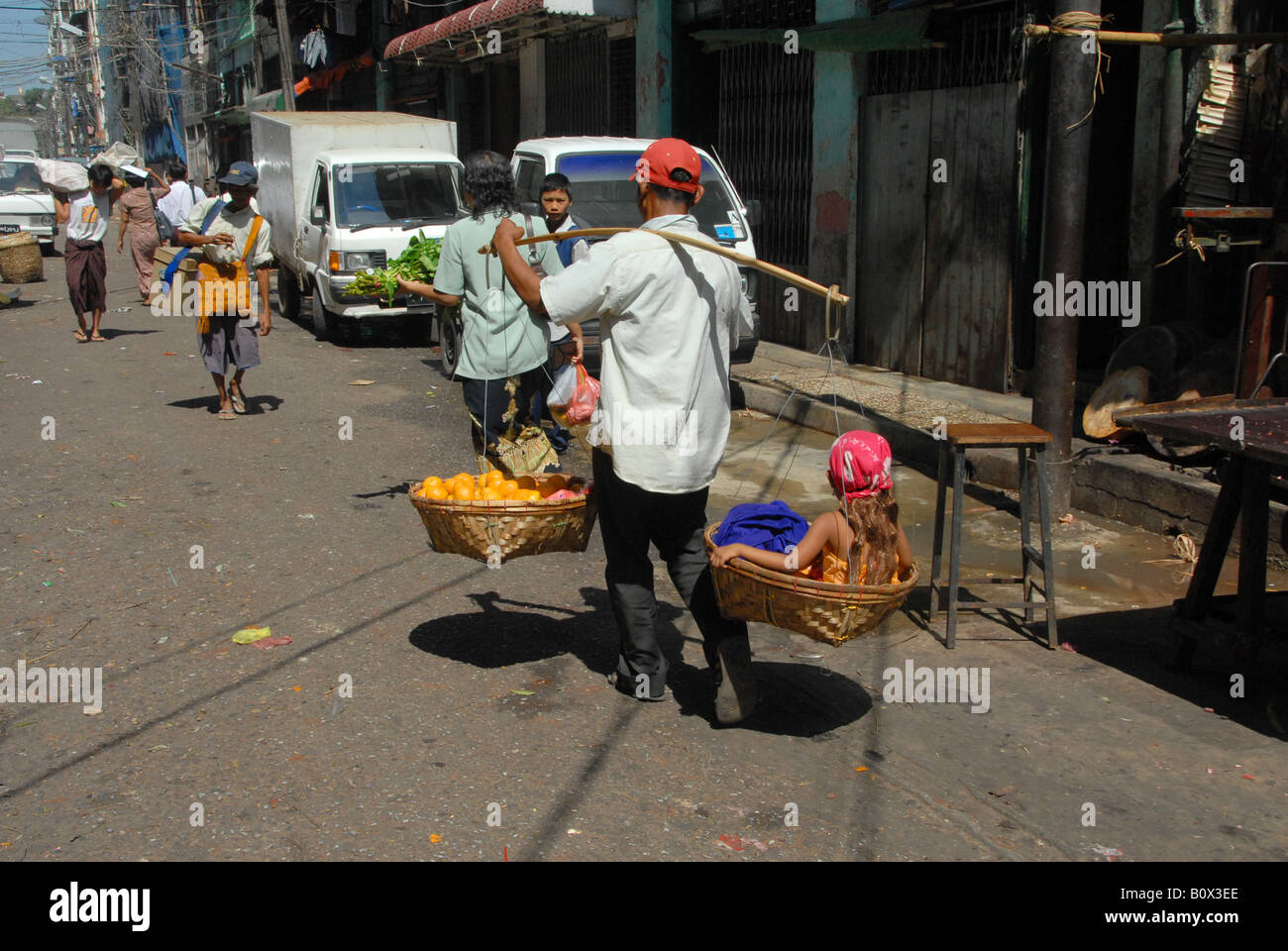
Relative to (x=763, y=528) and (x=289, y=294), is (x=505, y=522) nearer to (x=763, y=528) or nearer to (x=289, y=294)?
(x=763, y=528)

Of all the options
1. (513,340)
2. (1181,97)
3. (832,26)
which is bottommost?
(513,340)

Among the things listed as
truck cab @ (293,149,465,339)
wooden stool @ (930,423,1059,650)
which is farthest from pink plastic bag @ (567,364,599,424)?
truck cab @ (293,149,465,339)

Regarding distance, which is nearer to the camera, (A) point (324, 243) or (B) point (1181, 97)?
(B) point (1181, 97)

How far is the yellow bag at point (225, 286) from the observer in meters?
9.19

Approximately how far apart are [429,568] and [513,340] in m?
1.28

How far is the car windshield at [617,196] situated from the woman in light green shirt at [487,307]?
5.34 m

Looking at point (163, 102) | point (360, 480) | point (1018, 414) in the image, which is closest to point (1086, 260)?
point (1018, 414)

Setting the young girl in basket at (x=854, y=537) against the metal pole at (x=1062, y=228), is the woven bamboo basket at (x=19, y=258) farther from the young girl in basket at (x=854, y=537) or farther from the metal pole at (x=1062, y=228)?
the young girl in basket at (x=854, y=537)

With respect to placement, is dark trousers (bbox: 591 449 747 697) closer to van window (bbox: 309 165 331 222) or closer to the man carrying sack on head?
the man carrying sack on head

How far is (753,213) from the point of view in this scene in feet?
36.3

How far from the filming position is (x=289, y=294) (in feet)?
54.7

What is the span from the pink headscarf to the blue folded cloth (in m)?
0.22

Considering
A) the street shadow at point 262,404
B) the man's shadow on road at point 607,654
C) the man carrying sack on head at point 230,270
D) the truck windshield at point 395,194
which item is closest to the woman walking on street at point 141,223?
the truck windshield at point 395,194

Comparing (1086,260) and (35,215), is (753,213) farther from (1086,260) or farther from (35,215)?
(35,215)
